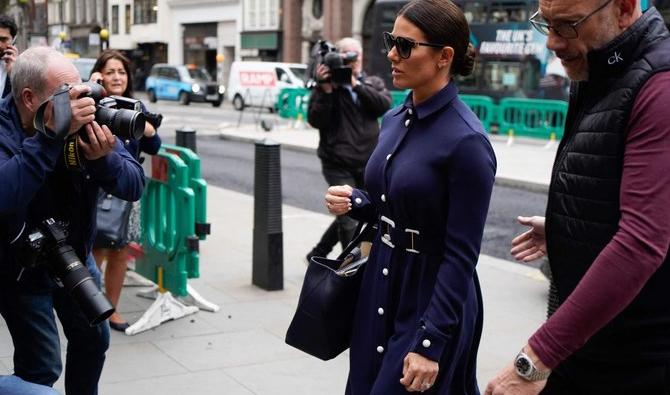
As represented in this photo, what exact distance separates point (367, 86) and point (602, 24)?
4866 mm

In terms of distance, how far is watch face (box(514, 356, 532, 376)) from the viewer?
2164 millimetres

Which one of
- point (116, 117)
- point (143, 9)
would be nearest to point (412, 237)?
point (116, 117)

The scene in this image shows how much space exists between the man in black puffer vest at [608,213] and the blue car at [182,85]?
3604cm

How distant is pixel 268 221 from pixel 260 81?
2094 centimetres

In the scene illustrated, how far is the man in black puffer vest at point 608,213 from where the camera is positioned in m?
2.06

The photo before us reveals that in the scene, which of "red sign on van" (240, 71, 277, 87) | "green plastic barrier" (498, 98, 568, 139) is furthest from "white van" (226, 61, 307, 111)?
"green plastic barrier" (498, 98, 568, 139)

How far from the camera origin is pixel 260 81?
2748 centimetres

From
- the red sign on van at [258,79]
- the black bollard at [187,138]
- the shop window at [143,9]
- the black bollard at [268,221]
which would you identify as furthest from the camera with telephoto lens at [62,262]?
the red sign on van at [258,79]

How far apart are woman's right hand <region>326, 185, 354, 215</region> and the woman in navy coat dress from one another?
0.47ft

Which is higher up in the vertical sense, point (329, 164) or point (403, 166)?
point (403, 166)

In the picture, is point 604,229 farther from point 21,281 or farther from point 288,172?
point 288,172

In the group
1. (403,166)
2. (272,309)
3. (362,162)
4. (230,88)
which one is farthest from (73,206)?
(230,88)

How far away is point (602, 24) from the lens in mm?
2283

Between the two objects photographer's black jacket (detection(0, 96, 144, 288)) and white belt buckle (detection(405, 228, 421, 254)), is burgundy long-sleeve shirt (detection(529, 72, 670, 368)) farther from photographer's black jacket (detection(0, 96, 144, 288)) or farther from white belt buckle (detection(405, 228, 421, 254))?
photographer's black jacket (detection(0, 96, 144, 288))
